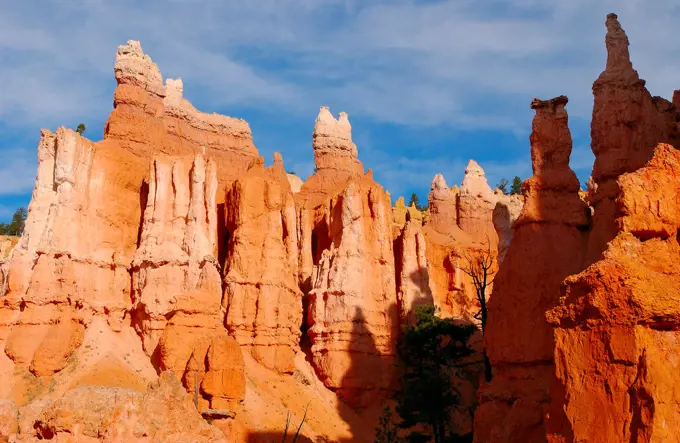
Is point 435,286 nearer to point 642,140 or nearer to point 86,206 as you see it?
point 86,206

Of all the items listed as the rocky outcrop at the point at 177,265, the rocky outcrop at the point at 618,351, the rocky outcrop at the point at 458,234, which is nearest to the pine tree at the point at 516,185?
the rocky outcrop at the point at 458,234

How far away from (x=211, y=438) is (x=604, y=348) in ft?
21.9

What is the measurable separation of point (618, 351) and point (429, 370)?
3554 cm

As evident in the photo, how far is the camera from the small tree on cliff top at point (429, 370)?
38812mm

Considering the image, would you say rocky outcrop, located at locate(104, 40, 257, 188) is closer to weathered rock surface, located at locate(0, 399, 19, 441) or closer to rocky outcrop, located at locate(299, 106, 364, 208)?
rocky outcrop, located at locate(299, 106, 364, 208)

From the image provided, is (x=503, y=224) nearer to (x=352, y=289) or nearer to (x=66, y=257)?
(x=352, y=289)

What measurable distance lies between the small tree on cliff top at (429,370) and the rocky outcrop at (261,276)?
6.22 m

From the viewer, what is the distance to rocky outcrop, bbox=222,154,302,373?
4491 cm

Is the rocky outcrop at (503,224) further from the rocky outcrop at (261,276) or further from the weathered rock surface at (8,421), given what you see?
the weathered rock surface at (8,421)

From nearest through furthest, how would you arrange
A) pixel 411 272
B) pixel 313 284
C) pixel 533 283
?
pixel 533 283 → pixel 313 284 → pixel 411 272

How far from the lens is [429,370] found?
47594 millimetres

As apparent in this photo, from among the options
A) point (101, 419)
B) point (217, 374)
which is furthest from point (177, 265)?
point (101, 419)

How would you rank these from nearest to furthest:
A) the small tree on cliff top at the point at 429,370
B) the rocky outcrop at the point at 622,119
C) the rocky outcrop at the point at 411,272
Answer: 1. the rocky outcrop at the point at 622,119
2. the small tree on cliff top at the point at 429,370
3. the rocky outcrop at the point at 411,272

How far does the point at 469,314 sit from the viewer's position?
58.9m
